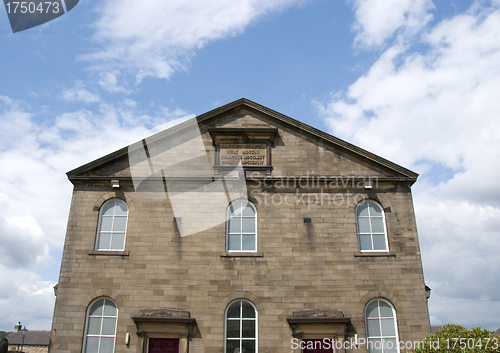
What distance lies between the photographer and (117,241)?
14.8m

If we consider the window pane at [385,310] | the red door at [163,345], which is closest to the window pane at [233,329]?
the red door at [163,345]

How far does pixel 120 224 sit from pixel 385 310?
10586 mm

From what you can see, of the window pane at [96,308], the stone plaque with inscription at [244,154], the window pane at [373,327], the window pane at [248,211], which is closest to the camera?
the window pane at [373,327]

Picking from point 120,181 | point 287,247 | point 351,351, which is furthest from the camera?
point 120,181

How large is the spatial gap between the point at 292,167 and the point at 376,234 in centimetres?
426

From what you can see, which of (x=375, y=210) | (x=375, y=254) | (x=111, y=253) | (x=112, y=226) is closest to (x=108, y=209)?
(x=112, y=226)

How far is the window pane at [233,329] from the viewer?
13.4 metres

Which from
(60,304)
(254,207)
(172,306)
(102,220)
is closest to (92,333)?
(60,304)

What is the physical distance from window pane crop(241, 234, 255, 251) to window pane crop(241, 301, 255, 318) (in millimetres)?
2016

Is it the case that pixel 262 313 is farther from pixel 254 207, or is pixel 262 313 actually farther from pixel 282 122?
pixel 282 122

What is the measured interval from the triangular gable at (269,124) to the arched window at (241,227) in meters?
3.93

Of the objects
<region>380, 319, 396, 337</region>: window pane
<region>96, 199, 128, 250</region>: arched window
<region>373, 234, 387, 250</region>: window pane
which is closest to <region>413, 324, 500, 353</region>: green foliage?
<region>380, 319, 396, 337</region>: window pane

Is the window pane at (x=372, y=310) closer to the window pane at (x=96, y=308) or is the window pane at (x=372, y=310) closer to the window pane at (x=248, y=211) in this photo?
the window pane at (x=248, y=211)

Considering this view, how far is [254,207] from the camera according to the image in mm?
15188
